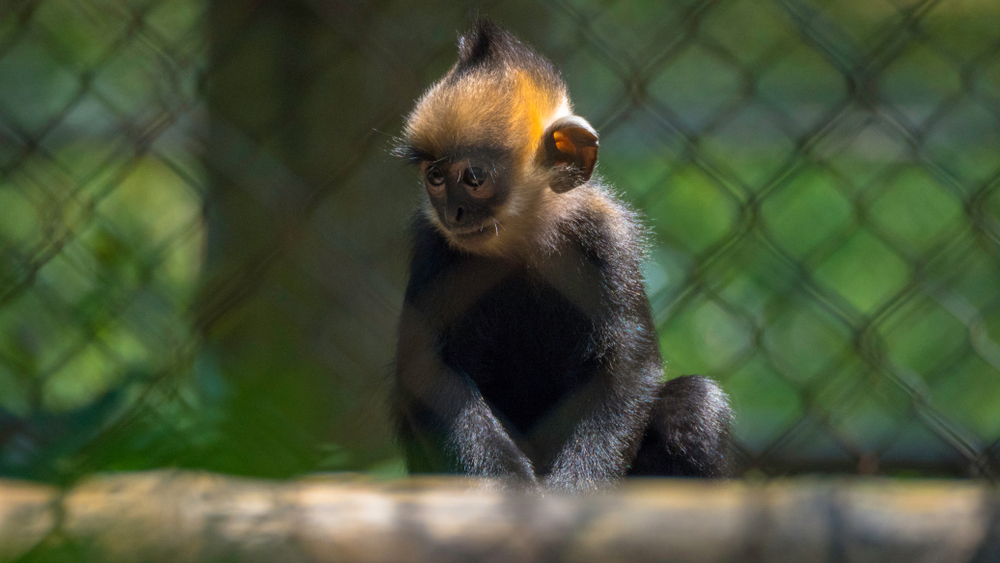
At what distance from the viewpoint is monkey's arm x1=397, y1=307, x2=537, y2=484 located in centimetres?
160

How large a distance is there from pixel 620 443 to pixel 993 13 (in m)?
1.70

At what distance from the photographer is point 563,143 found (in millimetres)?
1796

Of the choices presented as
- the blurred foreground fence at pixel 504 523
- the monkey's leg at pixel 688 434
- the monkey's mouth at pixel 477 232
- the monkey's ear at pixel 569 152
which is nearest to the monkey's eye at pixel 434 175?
the monkey's mouth at pixel 477 232

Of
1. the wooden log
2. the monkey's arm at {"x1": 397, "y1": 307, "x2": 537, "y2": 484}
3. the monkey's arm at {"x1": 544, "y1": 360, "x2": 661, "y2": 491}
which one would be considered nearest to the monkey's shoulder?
the monkey's arm at {"x1": 544, "y1": 360, "x2": 661, "y2": 491}

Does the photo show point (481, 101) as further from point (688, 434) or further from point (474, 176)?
point (688, 434)

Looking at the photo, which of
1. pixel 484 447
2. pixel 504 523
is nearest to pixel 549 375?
pixel 484 447

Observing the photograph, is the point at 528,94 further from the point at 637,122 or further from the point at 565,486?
the point at 565,486

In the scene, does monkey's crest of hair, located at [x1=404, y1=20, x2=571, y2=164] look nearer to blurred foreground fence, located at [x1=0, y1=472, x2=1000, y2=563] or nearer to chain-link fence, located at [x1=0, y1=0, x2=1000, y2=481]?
chain-link fence, located at [x1=0, y1=0, x2=1000, y2=481]

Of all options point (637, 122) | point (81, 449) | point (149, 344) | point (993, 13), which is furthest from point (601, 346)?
point (993, 13)

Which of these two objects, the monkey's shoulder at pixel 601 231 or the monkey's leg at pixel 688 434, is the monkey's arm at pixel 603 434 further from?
the monkey's shoulder at pixel 601 231

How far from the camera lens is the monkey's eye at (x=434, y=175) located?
→ 1.75 m

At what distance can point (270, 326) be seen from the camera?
65.8 inches

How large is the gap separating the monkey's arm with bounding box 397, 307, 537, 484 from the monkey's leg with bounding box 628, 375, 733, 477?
251mm

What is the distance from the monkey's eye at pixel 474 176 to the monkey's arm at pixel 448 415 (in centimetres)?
27
